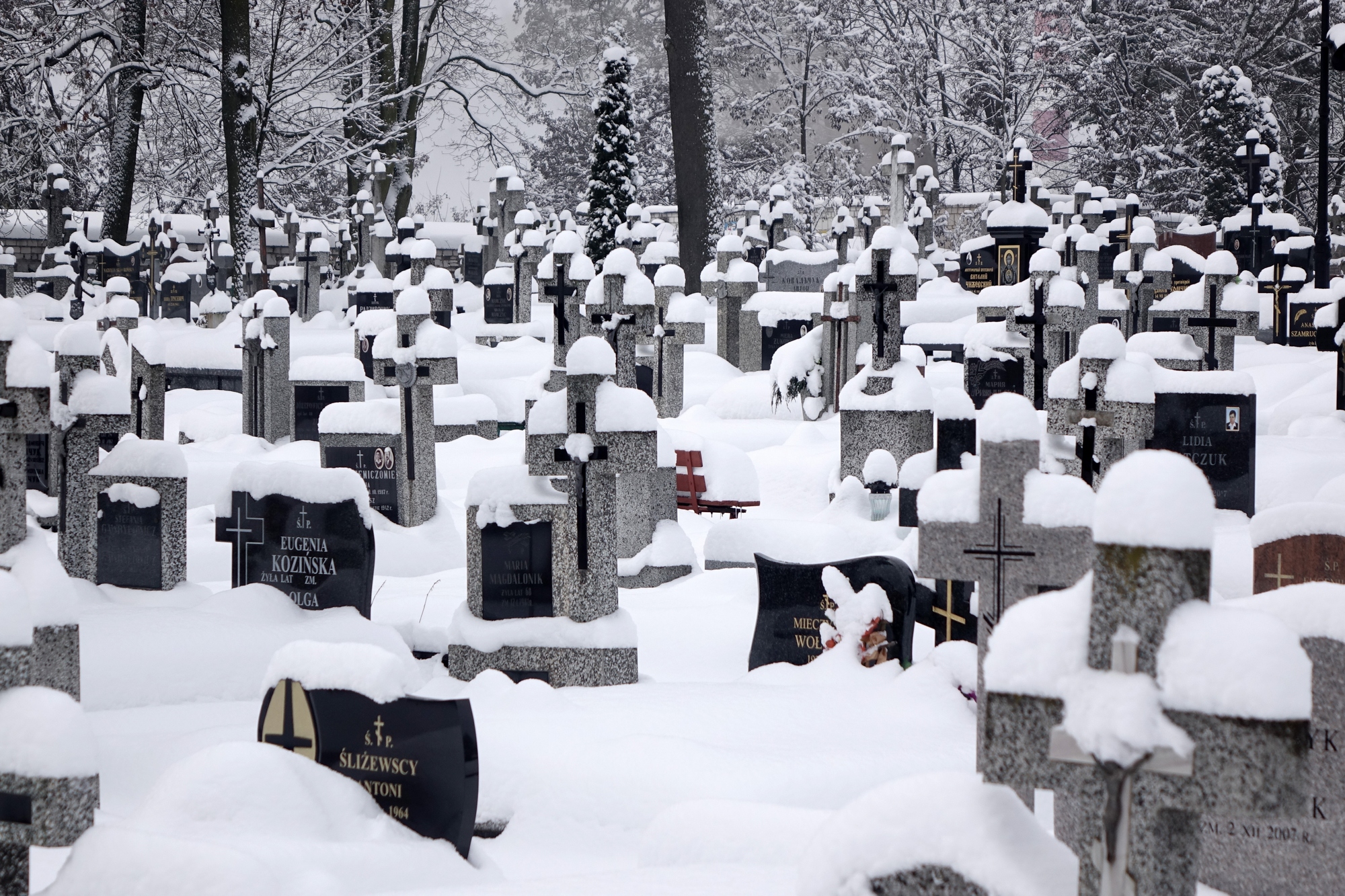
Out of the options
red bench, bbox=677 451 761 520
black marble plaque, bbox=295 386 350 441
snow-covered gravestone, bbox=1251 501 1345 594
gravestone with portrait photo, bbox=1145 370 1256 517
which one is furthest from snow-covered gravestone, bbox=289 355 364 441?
snow-covered gravestone, bbox=1251 501 1345 594

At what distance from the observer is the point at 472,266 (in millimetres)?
24141

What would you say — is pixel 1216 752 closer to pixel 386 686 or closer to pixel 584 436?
pixel 386 686

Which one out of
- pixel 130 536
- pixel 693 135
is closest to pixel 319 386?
pixel 130 536

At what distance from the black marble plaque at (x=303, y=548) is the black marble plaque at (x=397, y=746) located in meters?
2.83

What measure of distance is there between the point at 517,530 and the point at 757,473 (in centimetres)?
478

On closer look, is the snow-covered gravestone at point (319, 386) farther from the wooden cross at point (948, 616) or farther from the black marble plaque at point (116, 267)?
the black marble plaque at point (116, 267)

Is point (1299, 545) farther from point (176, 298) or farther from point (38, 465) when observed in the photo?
point (176, 298)

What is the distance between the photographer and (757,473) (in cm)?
1112

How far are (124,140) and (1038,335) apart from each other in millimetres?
18683

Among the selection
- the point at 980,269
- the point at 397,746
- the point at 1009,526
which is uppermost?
the point at 980,269

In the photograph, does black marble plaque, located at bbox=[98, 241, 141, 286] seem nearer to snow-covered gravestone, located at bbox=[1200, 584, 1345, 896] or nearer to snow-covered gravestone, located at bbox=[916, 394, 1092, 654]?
snow-covered gravestone, located at bbox=[916, 394, 1092, 654]

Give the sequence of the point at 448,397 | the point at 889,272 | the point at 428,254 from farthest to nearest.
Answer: the point at 428,254, the point at 448,397, the point at 889,272

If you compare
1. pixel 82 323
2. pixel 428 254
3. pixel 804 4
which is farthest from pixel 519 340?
pixel 804 4

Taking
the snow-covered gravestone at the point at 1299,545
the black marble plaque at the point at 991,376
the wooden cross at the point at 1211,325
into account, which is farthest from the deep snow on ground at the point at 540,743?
the black marble plaque at the point at 991,376
